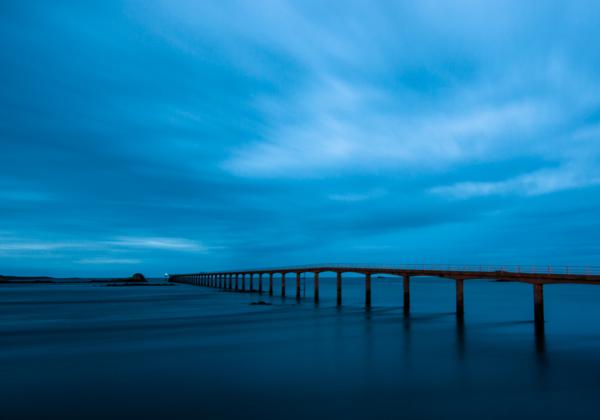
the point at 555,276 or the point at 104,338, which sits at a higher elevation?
the point at 555,276

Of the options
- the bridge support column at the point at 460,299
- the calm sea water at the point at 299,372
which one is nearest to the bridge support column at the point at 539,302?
the calm sea water at the point at 299,372

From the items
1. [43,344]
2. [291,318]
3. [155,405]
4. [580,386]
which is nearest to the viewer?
[155,405]

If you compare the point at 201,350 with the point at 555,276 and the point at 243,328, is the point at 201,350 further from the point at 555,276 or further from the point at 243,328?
the point at 555,276

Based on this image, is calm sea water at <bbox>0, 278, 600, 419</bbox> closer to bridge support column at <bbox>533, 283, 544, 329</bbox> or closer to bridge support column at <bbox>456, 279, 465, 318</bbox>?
bridge support column at <bbox>533, 283, 544, 329</bbox>

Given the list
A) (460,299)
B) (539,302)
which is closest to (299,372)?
(539,302)

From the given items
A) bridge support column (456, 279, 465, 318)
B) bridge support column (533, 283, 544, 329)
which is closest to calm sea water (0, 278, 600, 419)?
bridge support column (533, 283, 544, 329)

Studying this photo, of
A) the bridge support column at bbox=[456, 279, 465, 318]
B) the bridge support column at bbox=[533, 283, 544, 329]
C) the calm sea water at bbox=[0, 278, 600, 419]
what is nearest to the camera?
the calm sea water at bbox=[0, 278, 600, 419]

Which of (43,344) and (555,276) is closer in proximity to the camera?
(43,344)

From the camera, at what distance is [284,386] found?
12906mm

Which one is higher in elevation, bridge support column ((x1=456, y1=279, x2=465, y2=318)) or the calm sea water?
bridge support column ((x1=456, y1=279, x2=465, y2=318))

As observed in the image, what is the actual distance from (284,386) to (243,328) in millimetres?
13565

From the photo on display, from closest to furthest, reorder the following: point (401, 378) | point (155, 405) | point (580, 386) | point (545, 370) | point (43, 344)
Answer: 1. point (155, 405)
2. point (580, 386)
3. point (401, 378)
4. point (545, 370)
5. point (43, 344)

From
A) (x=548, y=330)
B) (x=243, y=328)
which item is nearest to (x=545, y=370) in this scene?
(x=548, y=330)

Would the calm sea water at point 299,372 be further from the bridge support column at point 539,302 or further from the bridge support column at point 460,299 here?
the bridge support column at point 460,299
